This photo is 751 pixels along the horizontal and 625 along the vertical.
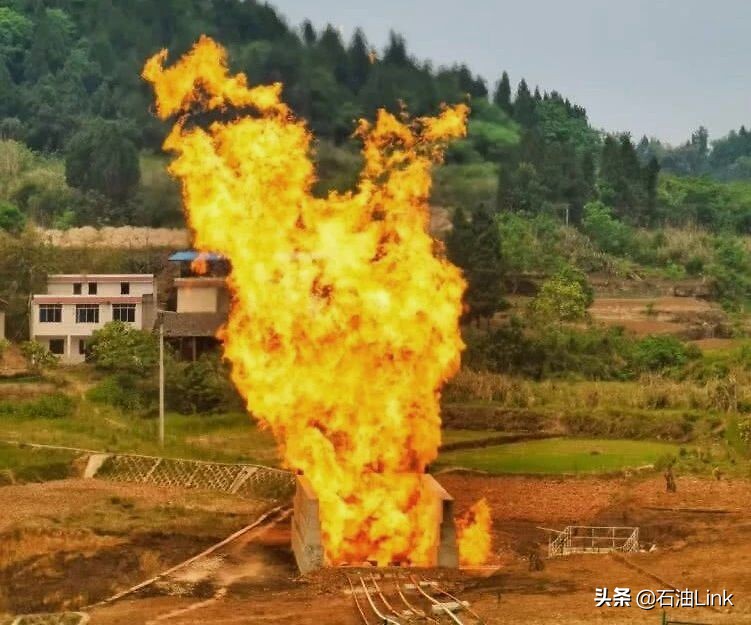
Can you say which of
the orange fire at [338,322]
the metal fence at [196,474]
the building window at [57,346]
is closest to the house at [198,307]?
the building window at [57,346]

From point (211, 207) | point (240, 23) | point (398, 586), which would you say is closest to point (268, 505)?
point (211, 207)

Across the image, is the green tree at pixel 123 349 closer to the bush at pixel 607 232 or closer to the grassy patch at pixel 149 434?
the grassy patch at pixel 149 434

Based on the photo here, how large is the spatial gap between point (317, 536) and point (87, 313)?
41.4 metres

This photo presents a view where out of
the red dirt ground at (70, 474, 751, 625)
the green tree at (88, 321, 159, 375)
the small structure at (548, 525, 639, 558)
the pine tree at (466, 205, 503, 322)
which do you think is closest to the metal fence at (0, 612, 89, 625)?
the red dirt ground at (70, 474, 751, 625)

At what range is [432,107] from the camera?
81.5m

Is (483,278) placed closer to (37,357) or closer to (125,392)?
(125,392)

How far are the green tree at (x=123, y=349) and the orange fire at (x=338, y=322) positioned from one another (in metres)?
22.6

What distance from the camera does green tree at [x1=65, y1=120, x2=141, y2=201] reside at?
97812 mm

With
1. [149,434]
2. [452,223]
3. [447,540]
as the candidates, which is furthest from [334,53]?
[447,540]

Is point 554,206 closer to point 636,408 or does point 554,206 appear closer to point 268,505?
point 636,408

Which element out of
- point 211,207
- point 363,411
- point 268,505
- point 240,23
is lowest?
point 268,505

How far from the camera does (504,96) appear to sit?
116 m

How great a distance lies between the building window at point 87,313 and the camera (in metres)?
69.2

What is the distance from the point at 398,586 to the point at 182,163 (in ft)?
53.2
